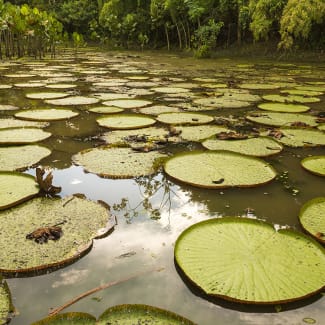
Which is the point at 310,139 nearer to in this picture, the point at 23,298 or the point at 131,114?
the point at 131,114

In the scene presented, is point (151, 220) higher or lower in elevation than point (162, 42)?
lower

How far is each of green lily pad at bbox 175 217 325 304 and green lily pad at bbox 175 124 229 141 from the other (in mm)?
1563

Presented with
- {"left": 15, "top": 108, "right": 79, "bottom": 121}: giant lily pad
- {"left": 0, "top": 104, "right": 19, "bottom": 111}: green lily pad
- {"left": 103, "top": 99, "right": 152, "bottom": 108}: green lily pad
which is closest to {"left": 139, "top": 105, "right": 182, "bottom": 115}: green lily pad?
{"left": 103, "top": 99, "right": 152, "bottom": 108}: green lily pad

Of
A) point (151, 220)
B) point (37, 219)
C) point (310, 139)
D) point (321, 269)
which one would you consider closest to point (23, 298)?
point (37, 219)

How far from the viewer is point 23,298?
126 cm

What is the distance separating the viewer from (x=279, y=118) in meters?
3.96

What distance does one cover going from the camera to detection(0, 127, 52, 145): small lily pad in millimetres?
2920

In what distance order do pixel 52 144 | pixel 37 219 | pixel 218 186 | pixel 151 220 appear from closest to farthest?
pixel 37 219 < pixel 151 220 < pixel 218 186 < pixel 52 144

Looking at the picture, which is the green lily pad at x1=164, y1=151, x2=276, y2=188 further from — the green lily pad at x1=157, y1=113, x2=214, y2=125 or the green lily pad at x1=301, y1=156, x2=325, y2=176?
the green lily pad at x1=157, y1=113, x2=214, y2=125

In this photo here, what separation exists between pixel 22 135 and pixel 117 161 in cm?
107

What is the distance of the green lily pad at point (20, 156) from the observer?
8.04 ft

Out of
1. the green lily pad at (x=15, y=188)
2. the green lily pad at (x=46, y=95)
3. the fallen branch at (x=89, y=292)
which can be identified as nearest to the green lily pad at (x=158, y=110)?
the green lily pad at (x=46, y=95)

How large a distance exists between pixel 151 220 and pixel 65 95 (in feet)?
12.4

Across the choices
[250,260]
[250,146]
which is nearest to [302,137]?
[250,146]
